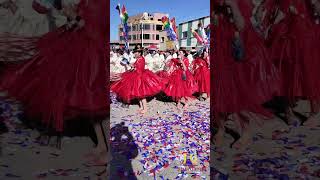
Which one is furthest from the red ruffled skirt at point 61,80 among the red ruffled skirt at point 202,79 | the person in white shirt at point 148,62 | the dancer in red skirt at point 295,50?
the person in white shirt at point 148,62

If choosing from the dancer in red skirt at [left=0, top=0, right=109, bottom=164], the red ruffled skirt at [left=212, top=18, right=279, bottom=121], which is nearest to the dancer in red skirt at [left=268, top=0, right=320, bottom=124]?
the red ruffled skirt at [left=212, top=18, right=279, bottom=121]

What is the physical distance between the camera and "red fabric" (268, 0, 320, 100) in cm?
371

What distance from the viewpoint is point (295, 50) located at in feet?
12.5

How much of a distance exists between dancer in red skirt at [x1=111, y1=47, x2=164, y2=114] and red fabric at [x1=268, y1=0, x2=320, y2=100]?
4853 mm

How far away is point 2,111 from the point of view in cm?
318

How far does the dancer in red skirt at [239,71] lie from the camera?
3.59 m

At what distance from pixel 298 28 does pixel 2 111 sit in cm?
298

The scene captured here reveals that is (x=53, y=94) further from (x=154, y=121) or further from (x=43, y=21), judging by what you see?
(x=154, y=121)

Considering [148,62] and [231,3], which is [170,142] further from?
[148,62]

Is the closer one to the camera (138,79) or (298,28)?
(298,28)

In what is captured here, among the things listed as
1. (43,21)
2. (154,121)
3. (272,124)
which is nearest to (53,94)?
(43,21)

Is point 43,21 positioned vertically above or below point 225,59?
above

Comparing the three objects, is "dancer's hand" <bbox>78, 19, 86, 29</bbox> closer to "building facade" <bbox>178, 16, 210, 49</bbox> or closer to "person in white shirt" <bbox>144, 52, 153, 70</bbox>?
"person in white shirt" <bbox>144, 52, 153, 70</bbox>

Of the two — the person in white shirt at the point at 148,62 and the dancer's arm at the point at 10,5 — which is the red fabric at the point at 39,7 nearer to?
the dancer's arm at the point at 10,5
